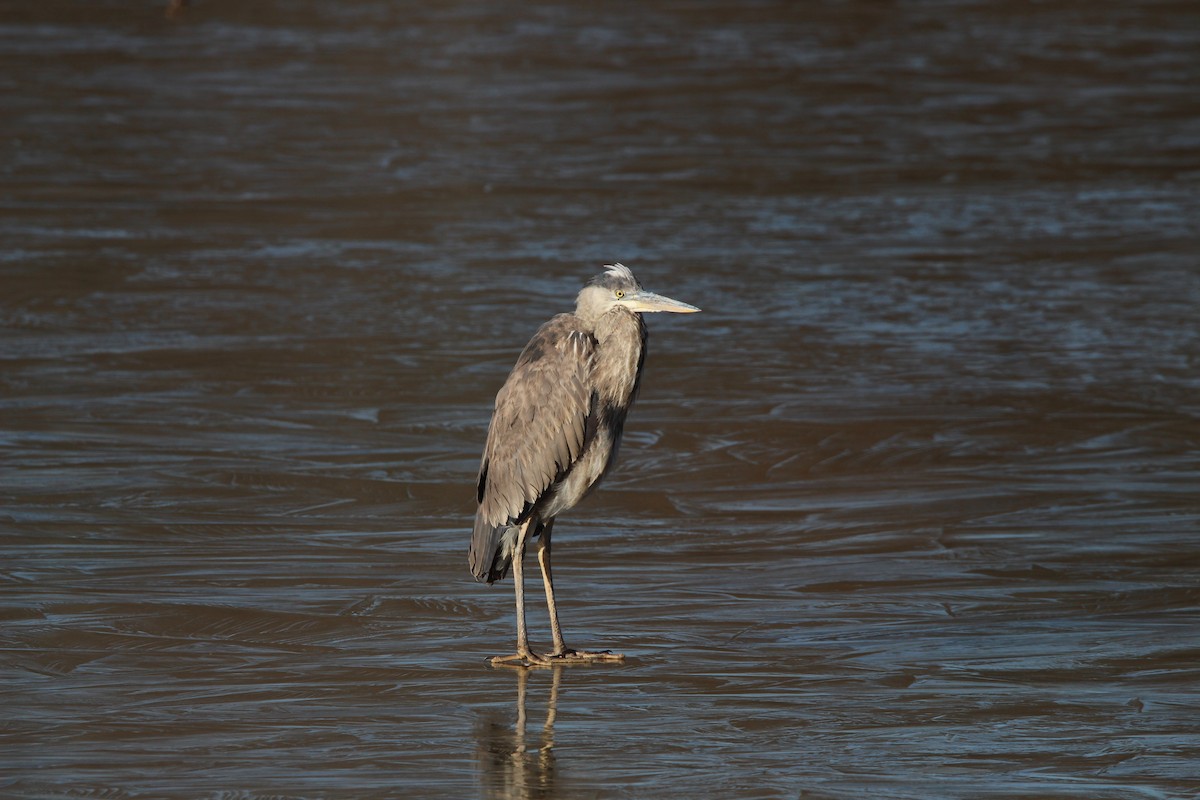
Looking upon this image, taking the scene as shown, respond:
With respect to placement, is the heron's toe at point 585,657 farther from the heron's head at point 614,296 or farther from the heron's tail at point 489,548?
the heron's head at point 614,296

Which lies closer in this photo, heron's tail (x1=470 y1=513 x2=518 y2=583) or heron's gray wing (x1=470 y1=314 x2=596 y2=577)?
heron's gray wing (x1=470 y1=314 x2=596 y2=577)

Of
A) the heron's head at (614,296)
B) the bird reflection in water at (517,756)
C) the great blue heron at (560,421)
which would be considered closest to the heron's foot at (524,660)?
the great blue heron at (560,421)

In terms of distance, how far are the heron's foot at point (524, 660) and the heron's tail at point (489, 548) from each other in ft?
1.11

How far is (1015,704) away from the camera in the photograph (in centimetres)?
633

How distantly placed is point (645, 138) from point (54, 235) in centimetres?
672

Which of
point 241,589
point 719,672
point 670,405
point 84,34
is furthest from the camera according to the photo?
point 84,34

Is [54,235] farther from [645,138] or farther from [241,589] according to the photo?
[241,589]

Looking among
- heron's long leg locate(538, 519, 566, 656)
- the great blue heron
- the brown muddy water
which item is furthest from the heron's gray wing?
the brown muddy water

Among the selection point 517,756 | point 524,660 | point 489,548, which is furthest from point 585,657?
point 517,756

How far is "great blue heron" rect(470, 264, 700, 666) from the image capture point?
22.2 ft

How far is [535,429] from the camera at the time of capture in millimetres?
6797

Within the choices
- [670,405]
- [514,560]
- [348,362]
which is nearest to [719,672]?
[514,560]

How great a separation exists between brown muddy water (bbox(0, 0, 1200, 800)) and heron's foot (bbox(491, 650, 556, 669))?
92 mm

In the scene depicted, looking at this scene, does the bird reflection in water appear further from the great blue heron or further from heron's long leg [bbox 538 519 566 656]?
the great blue heron
